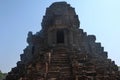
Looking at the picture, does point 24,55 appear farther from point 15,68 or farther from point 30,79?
point 30,79

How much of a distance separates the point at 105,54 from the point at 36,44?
9.88m

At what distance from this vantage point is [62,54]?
24719mm

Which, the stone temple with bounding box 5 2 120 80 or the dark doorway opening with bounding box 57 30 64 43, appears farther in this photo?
the dark doorway opening with bounding box 57 30 64 43

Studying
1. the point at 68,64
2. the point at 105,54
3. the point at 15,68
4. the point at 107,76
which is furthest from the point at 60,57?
the point at 105,54

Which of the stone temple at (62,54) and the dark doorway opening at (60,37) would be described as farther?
the dark doorway opening at (60,37)

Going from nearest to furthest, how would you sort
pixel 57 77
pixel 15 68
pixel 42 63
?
pixel 57 77 → pixel 42 63 → pixel 15 68

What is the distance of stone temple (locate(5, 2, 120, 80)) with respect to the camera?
856 inches

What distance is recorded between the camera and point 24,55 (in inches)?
1283

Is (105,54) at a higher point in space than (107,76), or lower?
higher

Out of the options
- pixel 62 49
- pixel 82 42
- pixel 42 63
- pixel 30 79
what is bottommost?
pixel 30 79

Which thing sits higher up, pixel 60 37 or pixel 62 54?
pixel 60 37

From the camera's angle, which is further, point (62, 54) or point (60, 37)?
point (60, 37)

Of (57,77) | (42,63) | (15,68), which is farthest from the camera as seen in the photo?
(15,68)

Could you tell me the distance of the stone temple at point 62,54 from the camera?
2174 cm
